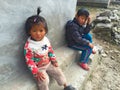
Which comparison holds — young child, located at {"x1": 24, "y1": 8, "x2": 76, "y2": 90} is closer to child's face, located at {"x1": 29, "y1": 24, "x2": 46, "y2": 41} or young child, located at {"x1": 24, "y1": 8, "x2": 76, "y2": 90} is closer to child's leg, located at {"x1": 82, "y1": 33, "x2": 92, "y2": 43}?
child's face, located at {"x1": 29, "y1": 24, "x2": 46, "y2": 41}

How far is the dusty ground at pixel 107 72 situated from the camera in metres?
3.58

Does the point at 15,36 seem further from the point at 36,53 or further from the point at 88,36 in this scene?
the point at 88,36

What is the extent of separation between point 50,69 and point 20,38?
0.60 meters

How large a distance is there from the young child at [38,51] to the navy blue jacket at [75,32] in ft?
2.34

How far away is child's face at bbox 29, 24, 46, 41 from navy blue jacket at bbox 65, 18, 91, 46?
0.91m

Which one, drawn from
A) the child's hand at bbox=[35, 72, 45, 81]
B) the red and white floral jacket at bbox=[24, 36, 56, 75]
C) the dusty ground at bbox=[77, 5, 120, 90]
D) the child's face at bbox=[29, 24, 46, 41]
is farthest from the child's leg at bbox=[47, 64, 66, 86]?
the dusty ground at bbox=[77, 5, 120, 90]

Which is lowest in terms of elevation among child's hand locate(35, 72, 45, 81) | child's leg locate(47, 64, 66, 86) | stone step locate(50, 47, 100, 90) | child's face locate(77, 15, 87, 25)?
stone step locate(50, 47, 100, 90)

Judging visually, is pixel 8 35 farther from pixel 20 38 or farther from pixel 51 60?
pixel 51 60

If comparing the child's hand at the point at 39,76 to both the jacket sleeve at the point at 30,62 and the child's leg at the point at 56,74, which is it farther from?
the child's leg at the point at 56,74

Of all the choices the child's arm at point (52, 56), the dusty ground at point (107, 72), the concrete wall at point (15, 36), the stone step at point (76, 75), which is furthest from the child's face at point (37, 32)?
the dusty ground at point (107, 72)

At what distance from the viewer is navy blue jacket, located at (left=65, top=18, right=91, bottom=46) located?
341cm

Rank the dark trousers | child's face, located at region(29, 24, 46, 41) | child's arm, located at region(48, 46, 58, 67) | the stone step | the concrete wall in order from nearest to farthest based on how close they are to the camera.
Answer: the concrete wall
child's face, located at region(29, 24, 46, 41)
child's arm, located at region(48, 46, 58, 67)
the stone step
the dark trousers

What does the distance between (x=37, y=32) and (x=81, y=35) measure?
118cm

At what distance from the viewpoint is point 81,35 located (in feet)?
11.7
